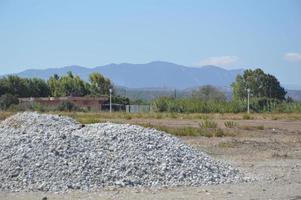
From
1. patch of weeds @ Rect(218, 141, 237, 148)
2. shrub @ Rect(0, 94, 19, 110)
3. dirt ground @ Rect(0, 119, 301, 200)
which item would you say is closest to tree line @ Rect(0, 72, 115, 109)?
shrub @ Rect(0, 94, 19, 110)

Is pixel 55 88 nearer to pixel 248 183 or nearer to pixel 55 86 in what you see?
pixel 55 86

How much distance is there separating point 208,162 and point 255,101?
56714 millimetres

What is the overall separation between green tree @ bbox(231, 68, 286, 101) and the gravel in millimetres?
78141

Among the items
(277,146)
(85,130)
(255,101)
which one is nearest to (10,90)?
(255,101)

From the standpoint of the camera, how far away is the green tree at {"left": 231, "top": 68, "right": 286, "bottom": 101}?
303ft

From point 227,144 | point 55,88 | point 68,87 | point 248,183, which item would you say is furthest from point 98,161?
point 55,88

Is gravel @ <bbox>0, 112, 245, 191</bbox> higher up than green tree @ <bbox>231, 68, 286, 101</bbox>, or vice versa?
green tree @ <bbox>231, 68, 286, 101</bbox>

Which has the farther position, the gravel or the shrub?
the shrub

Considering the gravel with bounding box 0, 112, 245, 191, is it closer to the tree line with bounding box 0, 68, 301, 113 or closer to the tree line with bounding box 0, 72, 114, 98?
the tree line with bounding box 0, 68, 301, 113

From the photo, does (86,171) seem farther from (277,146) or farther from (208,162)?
(277,146)

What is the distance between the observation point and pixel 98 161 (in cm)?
1273

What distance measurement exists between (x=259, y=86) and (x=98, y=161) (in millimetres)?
82622

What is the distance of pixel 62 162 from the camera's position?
12562 millimetres

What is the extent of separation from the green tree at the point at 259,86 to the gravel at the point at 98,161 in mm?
78141
